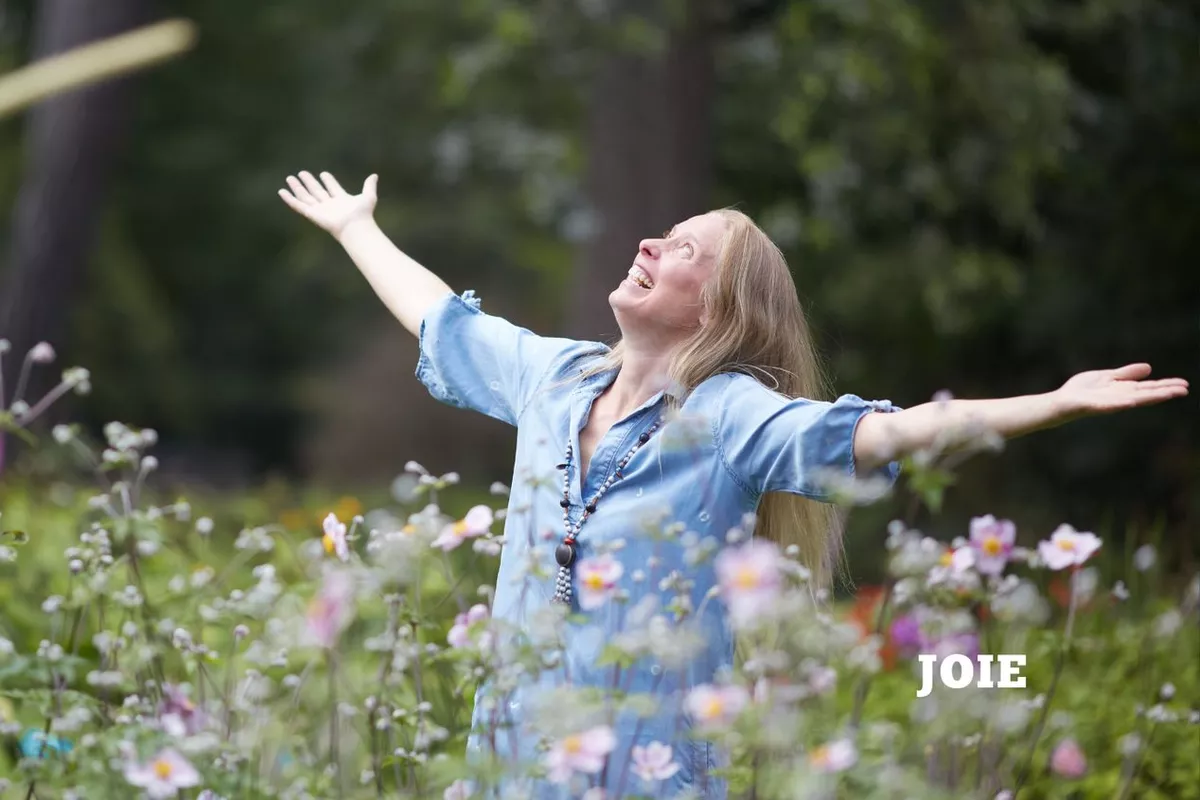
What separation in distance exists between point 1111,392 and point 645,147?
5.52 m

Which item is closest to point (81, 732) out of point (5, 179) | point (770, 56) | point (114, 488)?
point (114, 488)

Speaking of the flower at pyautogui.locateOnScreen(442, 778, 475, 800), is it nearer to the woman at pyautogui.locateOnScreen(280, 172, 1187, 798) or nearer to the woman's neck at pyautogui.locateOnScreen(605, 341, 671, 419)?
Result: the woman at pyautogui.locateOnScreen(280, 172, 1187, 798)

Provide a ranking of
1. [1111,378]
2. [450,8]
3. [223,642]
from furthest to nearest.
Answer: [450,8] → [223,642] → [1111,378]

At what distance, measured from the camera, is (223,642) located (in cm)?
345

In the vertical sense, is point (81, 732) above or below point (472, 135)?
below

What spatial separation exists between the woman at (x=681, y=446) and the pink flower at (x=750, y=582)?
290 mm

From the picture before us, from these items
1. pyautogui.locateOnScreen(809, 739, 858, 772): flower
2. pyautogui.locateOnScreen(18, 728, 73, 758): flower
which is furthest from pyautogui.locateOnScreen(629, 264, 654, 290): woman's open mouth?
pyautogui.locateOnScreen(18, 728, 73, 758): flower

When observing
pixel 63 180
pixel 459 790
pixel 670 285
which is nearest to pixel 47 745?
pixel 459 790

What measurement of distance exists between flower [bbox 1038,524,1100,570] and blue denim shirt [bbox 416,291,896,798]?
0.25m

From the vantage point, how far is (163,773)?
1.63 meters

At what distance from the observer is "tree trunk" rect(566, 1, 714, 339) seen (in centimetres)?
730

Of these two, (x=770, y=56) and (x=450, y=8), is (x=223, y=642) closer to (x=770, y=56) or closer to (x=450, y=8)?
(x=770, y=56)

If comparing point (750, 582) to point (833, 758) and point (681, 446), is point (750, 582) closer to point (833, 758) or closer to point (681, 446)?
point (833, 758)

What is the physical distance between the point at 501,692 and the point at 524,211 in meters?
10.2
